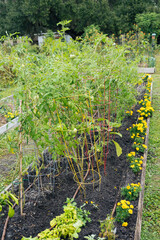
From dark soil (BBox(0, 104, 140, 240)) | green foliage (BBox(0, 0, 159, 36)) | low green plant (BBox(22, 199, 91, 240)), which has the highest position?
green foliage (BBox(0, 0, 159, 36))

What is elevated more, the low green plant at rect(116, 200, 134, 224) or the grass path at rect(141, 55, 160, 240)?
the low green plant at rect(116, 200, 134, 224)

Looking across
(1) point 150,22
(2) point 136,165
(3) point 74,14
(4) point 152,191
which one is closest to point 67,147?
(2) point 136,165

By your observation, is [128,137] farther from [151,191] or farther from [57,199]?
[57,199]

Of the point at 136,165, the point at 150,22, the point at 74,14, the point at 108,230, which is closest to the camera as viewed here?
the point at 108,230

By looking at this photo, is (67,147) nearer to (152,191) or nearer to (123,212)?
(123,212)

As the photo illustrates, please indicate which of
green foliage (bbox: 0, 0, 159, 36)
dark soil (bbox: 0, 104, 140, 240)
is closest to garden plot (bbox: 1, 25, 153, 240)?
dark soil (bbox: 0, 104, 140, 240)

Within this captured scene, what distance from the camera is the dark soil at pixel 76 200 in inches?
83.1

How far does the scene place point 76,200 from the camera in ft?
8.23

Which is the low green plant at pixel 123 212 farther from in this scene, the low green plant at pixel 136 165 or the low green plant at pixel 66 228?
the low green plant at pixel 136 165

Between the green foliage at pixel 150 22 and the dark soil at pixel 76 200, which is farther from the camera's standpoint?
the green foliage at pixel 150 22

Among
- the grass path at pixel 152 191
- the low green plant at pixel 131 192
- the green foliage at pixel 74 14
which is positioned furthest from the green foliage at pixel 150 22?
the low green plant at pixel 131 192

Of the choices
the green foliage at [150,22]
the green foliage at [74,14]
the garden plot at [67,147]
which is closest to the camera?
the garden plot at [67,147]

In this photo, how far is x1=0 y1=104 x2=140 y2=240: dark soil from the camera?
6.93ft

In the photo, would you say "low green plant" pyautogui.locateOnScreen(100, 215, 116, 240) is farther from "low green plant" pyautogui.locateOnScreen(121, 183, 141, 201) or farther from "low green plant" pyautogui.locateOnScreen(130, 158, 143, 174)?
"low green plant" pyautogui.locateOnScreen(130, 158, 143, 174)
